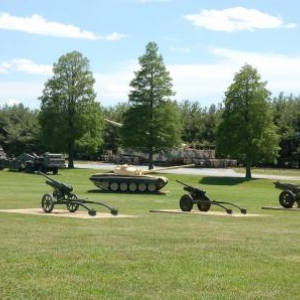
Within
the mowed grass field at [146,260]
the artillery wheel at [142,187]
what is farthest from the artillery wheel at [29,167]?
the mowed grass field at [146,260]

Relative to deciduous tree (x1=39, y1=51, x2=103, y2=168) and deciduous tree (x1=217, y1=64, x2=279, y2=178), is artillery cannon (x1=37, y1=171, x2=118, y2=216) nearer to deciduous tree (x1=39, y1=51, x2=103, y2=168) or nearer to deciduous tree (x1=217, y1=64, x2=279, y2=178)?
deciduous tree (x1=217, y1=64, x2=279, y2=178)

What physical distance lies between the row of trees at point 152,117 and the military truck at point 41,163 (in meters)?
6.16

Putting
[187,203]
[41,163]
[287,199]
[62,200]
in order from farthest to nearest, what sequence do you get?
[41,163], [287,199], [187,203], [62,200]

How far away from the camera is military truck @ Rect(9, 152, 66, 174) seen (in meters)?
59.8

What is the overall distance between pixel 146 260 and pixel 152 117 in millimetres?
52992

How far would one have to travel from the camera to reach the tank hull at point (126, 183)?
3869 centimetres

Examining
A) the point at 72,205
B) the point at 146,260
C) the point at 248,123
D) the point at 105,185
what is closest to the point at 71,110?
the point at 248,123

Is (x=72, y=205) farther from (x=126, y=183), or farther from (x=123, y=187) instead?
(x=123, y=187)

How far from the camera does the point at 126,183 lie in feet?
128

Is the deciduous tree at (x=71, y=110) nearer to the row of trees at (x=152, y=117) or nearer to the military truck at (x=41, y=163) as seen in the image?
the row of trees at (x=152, y=117)

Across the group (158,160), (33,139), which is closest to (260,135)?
(158,160)

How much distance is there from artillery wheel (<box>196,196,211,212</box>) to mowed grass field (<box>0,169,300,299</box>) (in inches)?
203

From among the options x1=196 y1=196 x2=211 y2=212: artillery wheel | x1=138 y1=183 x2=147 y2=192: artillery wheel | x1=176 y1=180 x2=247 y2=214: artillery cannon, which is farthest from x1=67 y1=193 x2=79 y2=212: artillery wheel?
x1=138 y1=183 x2=147 y2=192: artillery wheel

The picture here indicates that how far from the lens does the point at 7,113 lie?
348ft
